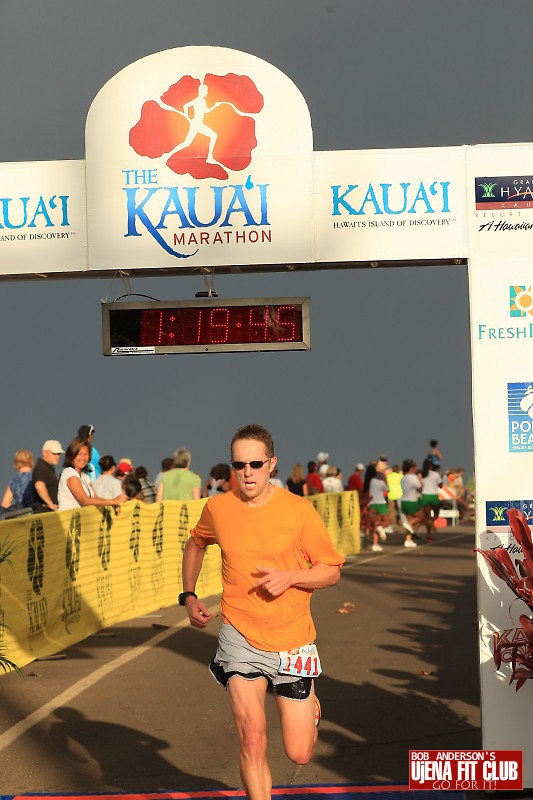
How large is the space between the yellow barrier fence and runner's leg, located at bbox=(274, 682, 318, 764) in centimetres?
596

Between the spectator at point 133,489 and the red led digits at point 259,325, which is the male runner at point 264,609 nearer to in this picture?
the red led digits at point 259,325

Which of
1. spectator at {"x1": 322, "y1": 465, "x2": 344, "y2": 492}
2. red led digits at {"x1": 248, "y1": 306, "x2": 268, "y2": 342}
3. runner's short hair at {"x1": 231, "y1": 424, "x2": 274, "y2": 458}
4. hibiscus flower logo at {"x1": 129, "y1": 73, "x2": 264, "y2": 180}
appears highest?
hibiscus flower logo at {"x1": 129, "y1": 73, "x2": 264, "y2": 180}

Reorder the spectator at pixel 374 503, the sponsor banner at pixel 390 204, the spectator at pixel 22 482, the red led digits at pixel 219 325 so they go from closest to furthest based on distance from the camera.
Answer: the sponsor banner at pixel 390 204 → the red led digits at pixel 219 325 → the spectator at pixel 22 482 → the spectator at pixel 374 503

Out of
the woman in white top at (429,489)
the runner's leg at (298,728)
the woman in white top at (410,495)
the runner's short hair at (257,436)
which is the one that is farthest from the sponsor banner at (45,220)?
the woman in white top at (429,489)

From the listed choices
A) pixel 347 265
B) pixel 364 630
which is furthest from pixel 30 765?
pixel 364 630

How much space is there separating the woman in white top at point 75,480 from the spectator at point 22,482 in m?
1.34

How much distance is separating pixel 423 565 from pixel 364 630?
912 centimetres

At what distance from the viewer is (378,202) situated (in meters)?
8.62

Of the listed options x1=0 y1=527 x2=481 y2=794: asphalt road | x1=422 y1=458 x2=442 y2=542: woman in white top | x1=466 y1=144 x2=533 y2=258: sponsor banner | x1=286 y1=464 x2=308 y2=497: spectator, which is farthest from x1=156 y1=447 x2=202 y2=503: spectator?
x1=466 y1=144 x2=533 y2=258: sponsor banner

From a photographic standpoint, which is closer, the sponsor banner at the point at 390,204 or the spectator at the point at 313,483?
the sponsor banner at the point at 390,204

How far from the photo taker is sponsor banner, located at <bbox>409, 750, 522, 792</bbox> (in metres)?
7.33

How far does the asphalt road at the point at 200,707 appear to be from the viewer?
27.4 ft

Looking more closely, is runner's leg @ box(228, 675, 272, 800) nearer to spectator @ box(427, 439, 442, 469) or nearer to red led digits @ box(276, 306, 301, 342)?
red led digits @ box(276, 306, 301, 342)

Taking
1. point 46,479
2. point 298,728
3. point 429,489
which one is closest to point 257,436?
point 298,728
